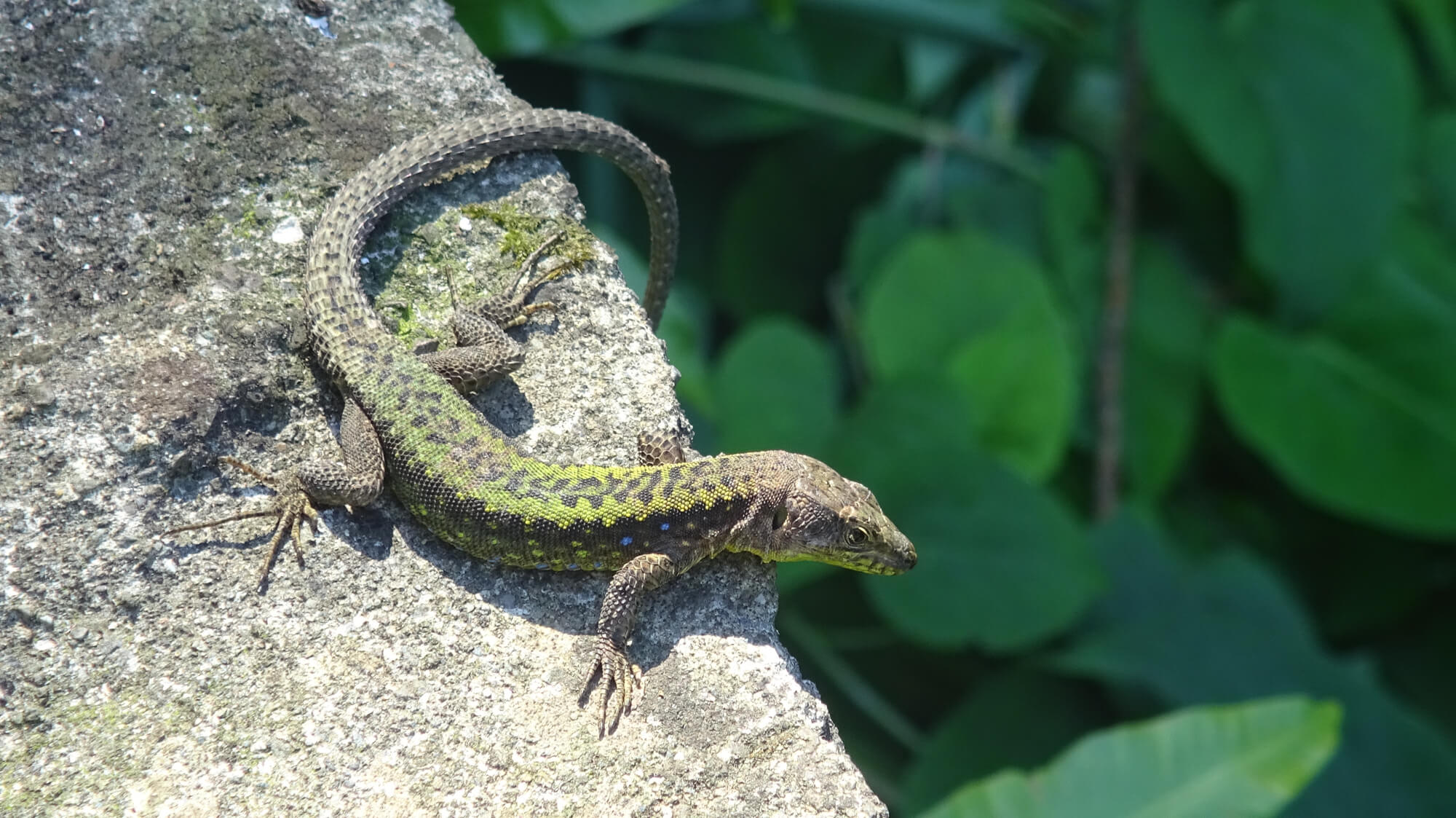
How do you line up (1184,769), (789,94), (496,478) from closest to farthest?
(496,478) < (1184,769) < (789,94)

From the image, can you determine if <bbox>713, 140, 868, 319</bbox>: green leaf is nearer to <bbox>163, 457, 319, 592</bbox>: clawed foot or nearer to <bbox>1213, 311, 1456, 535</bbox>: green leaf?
<bbox>1213, 311, 1456, 535</bbox>: green leaf

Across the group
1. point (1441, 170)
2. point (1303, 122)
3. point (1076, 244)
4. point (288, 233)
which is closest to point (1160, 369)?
point (1076, 244)

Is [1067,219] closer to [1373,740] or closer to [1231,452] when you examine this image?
[1231,452]

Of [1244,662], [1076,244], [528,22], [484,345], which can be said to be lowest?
[1244,662]

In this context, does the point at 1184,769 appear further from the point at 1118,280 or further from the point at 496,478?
the point at 496,478

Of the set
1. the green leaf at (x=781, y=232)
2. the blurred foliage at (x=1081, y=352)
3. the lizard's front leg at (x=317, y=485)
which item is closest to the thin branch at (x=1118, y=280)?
the blurred foliage at (x=1081, y=352)

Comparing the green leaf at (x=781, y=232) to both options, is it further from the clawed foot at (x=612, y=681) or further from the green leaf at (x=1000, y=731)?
the clawed foot at (x=612, y=681)
